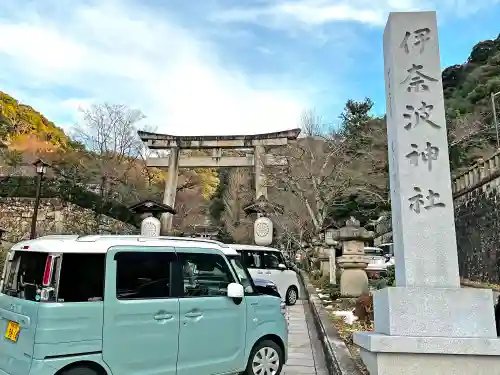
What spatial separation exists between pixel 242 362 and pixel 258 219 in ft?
37.9

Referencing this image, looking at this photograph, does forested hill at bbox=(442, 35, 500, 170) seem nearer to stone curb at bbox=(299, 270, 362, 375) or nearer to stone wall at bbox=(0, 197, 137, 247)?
stone curb at bbox=(299, 270, 362, 375)

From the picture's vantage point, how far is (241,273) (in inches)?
200

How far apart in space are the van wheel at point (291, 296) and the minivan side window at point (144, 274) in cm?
927

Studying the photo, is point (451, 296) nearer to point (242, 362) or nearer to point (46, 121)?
point (242, 362)

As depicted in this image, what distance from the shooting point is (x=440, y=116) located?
14.7 feet

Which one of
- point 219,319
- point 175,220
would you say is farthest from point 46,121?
point 219,319

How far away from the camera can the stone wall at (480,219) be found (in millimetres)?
17797

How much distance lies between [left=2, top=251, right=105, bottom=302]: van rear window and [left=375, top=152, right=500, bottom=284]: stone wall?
18.0 metres

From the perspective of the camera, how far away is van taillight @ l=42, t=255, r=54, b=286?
3.69 m

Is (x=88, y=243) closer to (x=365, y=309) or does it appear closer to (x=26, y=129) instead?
(x=365, y=309)

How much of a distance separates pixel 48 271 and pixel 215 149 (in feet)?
71.6

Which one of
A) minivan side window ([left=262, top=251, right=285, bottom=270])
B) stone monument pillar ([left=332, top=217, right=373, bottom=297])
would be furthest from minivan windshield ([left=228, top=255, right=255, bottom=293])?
minivan side window ([left=262, top=251, right=285, bottom=270])

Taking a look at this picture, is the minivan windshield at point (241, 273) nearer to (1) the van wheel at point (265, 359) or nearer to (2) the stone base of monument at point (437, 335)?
(1) the van wheel at point (265, 359)

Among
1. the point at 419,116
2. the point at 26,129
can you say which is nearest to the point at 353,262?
the point at 419,116
